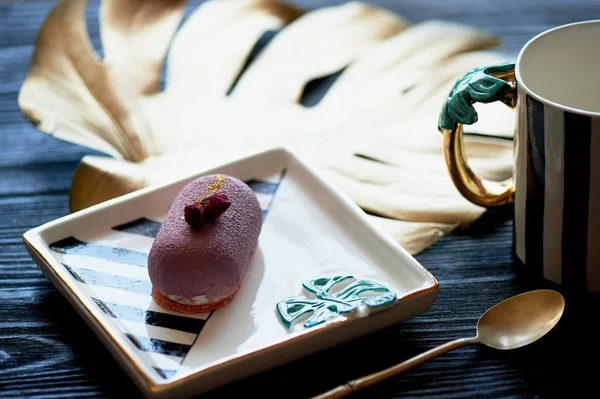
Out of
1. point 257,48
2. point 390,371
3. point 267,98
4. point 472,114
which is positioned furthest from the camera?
point 257,48

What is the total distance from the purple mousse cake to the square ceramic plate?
0.05 ft

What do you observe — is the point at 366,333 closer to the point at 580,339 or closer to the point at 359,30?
the point at 580,339

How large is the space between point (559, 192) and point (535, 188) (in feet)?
0.10

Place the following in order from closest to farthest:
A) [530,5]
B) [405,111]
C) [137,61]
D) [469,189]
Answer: [469,189] → [405,111] → [137,61] → [530,5]

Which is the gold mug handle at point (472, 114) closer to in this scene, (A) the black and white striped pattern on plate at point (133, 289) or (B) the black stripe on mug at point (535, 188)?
(B) the black stripe on mug at point (535, 188)

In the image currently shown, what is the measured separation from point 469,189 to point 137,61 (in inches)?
24.0

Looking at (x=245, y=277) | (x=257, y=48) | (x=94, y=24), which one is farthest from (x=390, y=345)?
(x=94, y=24)

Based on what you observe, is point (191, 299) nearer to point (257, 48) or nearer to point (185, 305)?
point (185, 305)

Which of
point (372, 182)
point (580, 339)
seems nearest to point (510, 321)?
point (580, 339)

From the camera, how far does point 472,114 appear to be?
809mm

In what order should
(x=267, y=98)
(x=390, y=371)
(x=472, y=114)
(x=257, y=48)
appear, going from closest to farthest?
(x=390, y=371), (x=472, y=114), (x=267, y=98), (x=257, y=48)

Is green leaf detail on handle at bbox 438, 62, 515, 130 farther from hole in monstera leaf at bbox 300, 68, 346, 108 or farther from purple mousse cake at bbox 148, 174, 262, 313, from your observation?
hole in monstera leaf at bbox 300, 68, 346, 108

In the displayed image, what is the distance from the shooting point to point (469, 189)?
881mm

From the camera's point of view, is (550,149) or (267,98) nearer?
(550,149)
